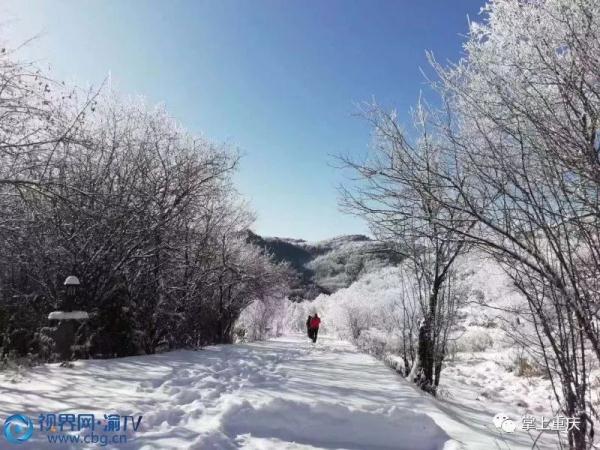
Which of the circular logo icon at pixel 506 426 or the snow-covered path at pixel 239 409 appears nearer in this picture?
the snow-covered path at pixel 239 409

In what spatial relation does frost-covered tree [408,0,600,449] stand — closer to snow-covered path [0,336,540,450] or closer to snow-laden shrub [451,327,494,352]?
snow-covered path [0,336,540,450]

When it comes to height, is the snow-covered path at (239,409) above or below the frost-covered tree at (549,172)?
below

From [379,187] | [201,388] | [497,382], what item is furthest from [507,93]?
[497,382]

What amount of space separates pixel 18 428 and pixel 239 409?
172 centimetres

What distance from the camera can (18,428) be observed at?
110 inches

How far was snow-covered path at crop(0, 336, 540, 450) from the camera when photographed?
306 cm

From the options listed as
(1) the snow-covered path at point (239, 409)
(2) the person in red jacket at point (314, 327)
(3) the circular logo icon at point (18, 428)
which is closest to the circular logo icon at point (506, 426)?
(1) the snow-covered path at point (239, 409)

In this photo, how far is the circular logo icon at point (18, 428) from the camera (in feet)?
8.60

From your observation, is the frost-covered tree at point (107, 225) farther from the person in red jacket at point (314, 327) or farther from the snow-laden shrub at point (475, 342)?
the snow-laden shrub at point (475, 342)

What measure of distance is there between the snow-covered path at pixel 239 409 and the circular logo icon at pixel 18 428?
7 cm

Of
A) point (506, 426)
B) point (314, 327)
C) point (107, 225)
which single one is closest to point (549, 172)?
point (506, 426)

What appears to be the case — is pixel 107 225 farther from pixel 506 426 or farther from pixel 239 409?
pixel 506 426

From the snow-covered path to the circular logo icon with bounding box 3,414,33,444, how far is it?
74 mm

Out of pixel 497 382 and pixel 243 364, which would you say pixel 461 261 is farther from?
pixel 243 364
